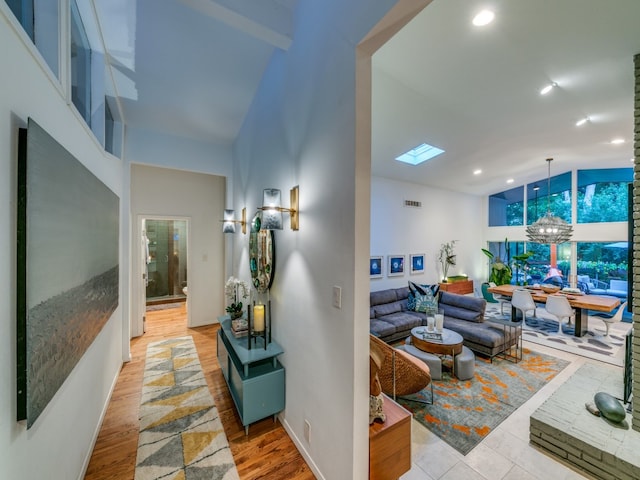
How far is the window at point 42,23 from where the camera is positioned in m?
1.07

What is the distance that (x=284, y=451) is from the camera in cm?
196

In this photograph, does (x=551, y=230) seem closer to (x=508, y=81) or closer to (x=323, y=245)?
(x=508, y=81)

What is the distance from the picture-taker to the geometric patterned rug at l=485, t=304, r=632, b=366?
387 centimetres

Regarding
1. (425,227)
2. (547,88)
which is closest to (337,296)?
(547,88)

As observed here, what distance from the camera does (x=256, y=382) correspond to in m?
2.11

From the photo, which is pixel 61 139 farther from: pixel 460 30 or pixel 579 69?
pixel 579 69

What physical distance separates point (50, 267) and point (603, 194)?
909 centimetres

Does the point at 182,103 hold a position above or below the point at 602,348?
above

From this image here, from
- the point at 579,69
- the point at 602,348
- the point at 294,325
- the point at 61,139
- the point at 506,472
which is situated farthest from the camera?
the point at 602,348

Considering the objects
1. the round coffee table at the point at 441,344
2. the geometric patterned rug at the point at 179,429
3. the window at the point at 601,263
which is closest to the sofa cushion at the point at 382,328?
the round coffee table at the point at 441,344

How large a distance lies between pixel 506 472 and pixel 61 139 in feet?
12.1

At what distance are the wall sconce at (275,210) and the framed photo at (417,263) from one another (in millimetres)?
4563

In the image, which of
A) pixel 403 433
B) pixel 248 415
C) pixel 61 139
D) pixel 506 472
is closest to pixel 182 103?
pixel 61 139

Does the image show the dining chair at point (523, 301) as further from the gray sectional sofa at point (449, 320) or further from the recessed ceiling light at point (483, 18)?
the recessed ceiling light at point (483, 18)
